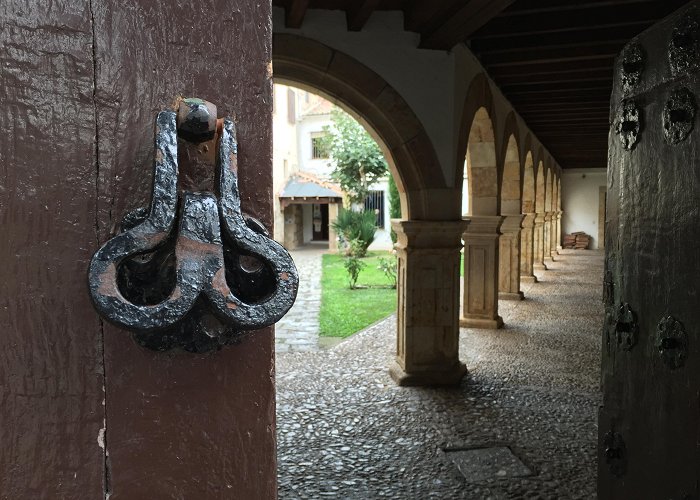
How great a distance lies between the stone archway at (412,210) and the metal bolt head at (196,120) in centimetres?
410

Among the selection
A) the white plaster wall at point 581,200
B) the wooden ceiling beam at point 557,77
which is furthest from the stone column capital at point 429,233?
the white plaster wall at point 581,200

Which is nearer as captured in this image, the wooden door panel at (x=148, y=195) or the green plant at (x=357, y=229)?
the wooden door panel at (x=148, y=195)

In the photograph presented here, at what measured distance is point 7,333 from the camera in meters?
0.66

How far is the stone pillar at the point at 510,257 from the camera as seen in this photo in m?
9.39

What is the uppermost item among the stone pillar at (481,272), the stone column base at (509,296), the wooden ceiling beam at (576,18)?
the wooden ceiling beam at (576,18)

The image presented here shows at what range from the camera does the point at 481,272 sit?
7598mm

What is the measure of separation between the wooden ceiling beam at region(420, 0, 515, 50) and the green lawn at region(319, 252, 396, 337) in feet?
13.3

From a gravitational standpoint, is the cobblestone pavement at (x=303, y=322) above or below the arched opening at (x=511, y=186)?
below

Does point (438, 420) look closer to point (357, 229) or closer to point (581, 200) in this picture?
point (357, 229)

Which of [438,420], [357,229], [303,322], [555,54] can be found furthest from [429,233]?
[357,229]

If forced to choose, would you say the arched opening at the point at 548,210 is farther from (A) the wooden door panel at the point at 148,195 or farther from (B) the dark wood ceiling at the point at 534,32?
(A) the wooden door panel at the point at 148,195

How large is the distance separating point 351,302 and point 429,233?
5.22m

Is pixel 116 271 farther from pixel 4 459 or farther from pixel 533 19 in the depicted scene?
pixel 533 19

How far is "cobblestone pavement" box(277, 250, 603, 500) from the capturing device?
3.46 meters
